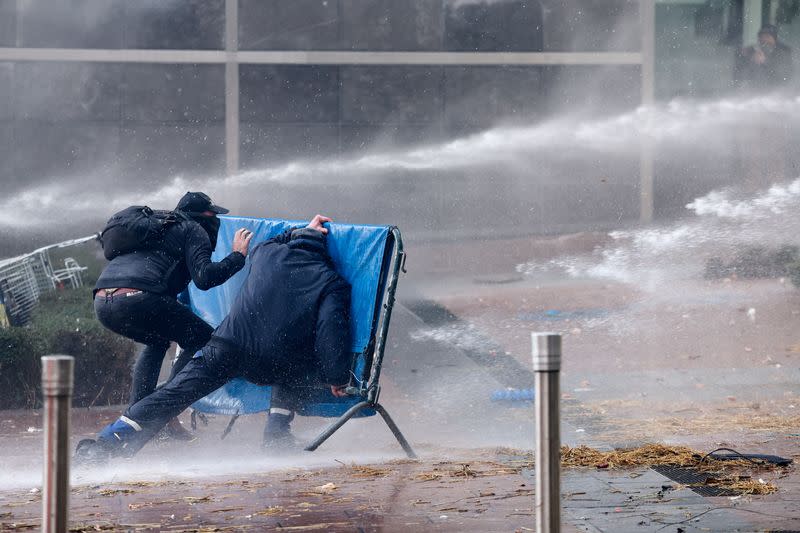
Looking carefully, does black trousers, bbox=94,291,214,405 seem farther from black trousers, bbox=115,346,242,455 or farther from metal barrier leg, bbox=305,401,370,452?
metal barrier leg, bbox=305,401,370,452

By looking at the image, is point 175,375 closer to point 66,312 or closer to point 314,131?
point 66,312

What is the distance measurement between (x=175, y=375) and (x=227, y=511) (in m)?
1.88

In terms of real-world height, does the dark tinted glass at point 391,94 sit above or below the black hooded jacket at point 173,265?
above

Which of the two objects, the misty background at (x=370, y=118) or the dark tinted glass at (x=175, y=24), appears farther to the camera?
the dark tinted glass at (x=175, y=24)

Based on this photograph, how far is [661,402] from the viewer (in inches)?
304

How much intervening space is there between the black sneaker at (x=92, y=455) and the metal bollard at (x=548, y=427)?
116 inches

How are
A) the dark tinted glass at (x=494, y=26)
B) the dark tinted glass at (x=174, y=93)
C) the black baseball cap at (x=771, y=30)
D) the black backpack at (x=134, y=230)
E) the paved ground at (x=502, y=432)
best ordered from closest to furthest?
1. the paved ground at (x=502, y=432)
2. the black backpack at (x=134, y=230)
3. the dark tinted glass at (x=174, y=93)
4. the dark tinted glass at (x=494, y=26)
5. the black baseball cap at (x=771, y=30)

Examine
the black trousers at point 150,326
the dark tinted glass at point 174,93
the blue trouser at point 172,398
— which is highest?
the dark tinted glass at point 174,93

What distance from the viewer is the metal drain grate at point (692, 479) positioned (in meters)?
5.01

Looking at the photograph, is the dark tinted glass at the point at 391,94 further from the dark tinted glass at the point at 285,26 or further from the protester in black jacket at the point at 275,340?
the protester in black jacket at the point at 275,340

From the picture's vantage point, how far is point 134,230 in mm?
6367

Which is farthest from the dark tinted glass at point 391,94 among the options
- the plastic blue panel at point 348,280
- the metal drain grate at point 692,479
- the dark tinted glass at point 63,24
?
the metal drain grate at point 692,479

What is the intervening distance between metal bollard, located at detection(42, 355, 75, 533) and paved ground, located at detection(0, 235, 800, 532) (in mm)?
1064

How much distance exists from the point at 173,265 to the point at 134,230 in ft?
0.99
